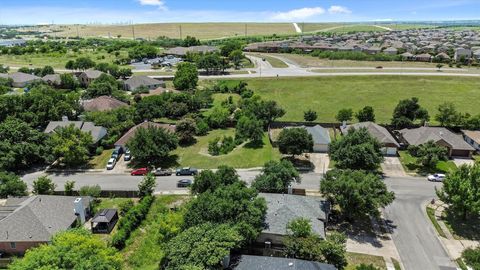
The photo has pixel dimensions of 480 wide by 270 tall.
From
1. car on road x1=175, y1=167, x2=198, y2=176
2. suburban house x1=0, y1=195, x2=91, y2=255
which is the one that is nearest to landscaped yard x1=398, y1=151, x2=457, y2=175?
car on road x1=175, y1=167, x2=198, y2=176

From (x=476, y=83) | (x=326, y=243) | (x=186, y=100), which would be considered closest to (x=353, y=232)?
(x=326, y=243)

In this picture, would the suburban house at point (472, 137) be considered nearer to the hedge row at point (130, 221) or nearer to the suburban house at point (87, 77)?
the hedge row at point (130, 221)

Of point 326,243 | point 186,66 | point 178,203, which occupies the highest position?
point 186,66

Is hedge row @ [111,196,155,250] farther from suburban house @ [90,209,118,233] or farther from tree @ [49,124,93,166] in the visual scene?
tree @ [49,124,93,166]

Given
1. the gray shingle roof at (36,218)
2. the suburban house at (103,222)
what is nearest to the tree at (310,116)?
the suburban house at (103,222)

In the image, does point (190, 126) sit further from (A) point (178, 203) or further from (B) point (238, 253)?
(B) point (238, 253)
